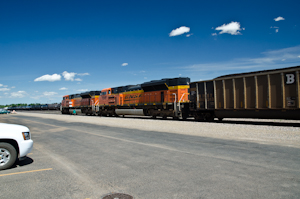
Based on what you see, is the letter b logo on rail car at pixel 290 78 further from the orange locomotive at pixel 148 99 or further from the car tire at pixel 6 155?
the car tire at pixel 6 155

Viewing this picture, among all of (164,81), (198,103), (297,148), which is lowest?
(297,148)

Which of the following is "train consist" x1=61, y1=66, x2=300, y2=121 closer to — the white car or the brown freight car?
the brown freight car

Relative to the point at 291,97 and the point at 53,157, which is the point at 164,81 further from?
the point at 53,157

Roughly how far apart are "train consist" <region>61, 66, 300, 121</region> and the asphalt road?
318 inches

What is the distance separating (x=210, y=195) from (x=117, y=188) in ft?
5.86

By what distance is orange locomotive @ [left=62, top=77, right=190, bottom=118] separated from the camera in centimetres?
2300

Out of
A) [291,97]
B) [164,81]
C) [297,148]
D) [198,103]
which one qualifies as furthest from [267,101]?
[164,81]

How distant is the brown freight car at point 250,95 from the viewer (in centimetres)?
1439

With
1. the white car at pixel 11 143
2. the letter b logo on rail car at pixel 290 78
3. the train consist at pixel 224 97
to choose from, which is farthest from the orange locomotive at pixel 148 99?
the white car at pixel 11 143

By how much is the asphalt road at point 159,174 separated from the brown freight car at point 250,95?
7957mm

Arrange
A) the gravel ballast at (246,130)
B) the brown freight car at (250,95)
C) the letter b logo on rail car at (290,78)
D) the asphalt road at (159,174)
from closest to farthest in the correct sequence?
the asphalt road at (159,174) → the gravel ballast at (246,130) → the letter b logo on rail car at (290,78) → the brown freight car at (250,95)

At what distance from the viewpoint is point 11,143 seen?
5.92 metres

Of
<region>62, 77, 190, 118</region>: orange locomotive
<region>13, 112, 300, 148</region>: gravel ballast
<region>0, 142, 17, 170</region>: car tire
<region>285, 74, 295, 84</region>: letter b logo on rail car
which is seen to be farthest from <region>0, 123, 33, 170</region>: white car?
<region>62, 77, 190, 118</region>: orange locomotive

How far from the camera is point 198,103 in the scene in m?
19.9
